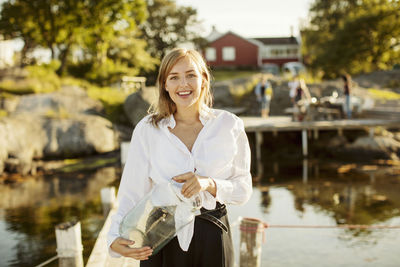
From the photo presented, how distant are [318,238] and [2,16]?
2607cm

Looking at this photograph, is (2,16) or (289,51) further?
(289,51)

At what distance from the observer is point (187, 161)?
2293 millimetres

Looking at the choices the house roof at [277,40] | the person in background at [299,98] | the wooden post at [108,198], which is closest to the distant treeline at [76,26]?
the person in background at [299,98]

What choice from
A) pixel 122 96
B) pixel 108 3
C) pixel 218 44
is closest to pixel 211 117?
pixel 122 96

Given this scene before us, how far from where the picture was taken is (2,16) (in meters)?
28.2

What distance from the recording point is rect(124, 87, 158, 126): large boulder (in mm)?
21047

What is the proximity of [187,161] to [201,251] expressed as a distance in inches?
18.0

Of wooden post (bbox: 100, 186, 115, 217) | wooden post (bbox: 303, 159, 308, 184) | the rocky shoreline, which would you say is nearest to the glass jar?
wooden post (bbox: 100, 186, 115, 217)

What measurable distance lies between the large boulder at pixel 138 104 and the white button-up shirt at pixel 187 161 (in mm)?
18672

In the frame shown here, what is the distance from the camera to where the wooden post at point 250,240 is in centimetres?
494

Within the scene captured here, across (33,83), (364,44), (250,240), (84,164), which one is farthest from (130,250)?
(364,44)

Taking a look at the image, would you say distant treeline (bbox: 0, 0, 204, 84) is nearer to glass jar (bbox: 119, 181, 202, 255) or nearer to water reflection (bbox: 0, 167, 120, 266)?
water reflection (bbox: 0, 167, 120, 266)

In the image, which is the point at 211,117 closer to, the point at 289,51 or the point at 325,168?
the point at 325,168

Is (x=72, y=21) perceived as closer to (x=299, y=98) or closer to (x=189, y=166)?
(x=299, y=98)
